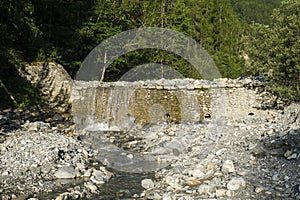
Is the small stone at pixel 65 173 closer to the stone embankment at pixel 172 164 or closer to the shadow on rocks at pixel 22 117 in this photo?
the stone embankment at pixel 172 164

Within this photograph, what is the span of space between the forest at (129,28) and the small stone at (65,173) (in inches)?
229

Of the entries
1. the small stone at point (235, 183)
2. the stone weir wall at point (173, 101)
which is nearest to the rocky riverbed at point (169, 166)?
the small stone at point (235, 183)

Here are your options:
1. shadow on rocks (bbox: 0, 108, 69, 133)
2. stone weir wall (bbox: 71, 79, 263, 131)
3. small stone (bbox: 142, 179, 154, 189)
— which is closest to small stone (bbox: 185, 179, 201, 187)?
small stone (bbox: 142, 179, 154, 189)

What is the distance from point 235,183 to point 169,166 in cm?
266

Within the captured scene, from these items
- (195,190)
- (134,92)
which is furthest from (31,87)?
(195,190)

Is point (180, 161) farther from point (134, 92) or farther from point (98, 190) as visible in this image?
point (134, 92)

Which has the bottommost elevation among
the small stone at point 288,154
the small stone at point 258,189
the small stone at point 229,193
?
the small stone at point 229,193

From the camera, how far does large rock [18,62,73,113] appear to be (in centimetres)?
1505

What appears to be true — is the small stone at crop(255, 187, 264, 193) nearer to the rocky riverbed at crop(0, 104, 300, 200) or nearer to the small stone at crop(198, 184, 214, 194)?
the rocky riverbed at crop(0, 104, 300, 200)

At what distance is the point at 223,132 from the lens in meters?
11.0

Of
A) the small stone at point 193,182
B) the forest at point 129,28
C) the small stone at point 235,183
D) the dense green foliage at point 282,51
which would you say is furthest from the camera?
the forest at point 129,28

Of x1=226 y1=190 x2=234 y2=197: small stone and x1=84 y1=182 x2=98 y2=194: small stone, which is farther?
x1=84 y1=182 x2=98 y2=194: small stone

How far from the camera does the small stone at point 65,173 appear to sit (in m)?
7.40

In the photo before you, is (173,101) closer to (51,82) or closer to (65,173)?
(51,82)
